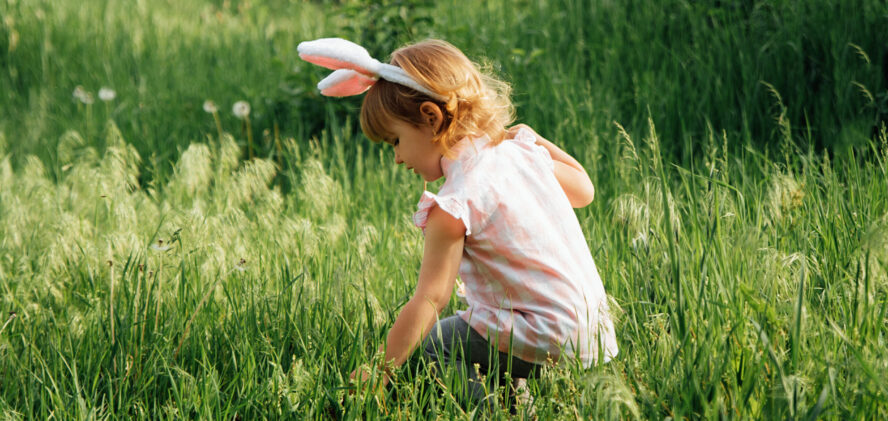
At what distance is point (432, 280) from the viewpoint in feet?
5.76

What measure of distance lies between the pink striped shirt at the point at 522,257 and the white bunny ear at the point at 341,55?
0.95 ft

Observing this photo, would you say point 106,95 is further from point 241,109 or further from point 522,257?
point 522,257

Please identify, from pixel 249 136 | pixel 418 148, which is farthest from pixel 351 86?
pixel 249 136

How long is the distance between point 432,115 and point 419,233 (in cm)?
93

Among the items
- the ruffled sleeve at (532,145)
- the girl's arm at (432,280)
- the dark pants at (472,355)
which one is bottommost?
the dark pants at (472,355)

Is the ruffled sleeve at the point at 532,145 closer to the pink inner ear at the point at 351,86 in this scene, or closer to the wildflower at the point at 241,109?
the pink inner ear at the point at 351,86

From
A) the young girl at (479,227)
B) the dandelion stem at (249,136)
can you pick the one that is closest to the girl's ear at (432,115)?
the young girl at (479,227)

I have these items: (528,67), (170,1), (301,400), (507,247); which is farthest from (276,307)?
(170,1)

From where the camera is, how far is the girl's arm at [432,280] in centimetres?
174

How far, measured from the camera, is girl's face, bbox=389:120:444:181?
1.88 meters

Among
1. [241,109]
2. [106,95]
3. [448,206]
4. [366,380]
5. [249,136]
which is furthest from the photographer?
[106,95]

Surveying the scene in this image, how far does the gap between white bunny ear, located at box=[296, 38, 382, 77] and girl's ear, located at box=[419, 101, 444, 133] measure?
164 mm

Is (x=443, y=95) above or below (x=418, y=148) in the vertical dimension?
above

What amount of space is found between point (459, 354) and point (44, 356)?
45.5 inches
